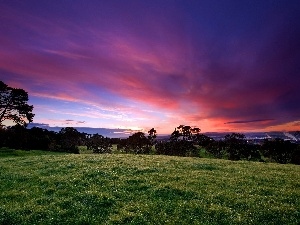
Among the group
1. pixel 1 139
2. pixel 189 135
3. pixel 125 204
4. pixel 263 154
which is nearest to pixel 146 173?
pixel 125 204

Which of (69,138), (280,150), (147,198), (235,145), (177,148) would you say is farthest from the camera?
(69,138)

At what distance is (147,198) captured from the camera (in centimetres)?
2005

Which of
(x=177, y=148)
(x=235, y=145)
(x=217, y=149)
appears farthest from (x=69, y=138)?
(x=235, y=145)

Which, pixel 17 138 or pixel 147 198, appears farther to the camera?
pixel 17 138

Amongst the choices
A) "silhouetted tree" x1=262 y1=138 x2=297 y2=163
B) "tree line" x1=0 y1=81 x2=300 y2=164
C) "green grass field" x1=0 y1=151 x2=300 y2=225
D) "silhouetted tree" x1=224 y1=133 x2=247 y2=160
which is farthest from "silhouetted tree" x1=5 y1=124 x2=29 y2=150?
"silhouetted tree" x1=262 y1=138 x2=297 y2=163

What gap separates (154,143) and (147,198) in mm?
108859

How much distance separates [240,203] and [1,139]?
95964 millimetres

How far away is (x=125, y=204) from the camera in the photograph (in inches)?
741

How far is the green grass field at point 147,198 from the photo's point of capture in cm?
1662

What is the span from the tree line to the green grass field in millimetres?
→ 66654

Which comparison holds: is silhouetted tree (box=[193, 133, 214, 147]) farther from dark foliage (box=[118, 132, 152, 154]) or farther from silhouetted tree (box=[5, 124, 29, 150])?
silhouetted tree (box=[5, 124, 29, 150])

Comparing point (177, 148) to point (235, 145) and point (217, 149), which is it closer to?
A: point (217, 149)

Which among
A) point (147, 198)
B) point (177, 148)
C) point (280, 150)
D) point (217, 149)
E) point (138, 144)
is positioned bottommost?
point (147, 198)

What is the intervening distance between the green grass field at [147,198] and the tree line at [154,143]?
6665 cm
